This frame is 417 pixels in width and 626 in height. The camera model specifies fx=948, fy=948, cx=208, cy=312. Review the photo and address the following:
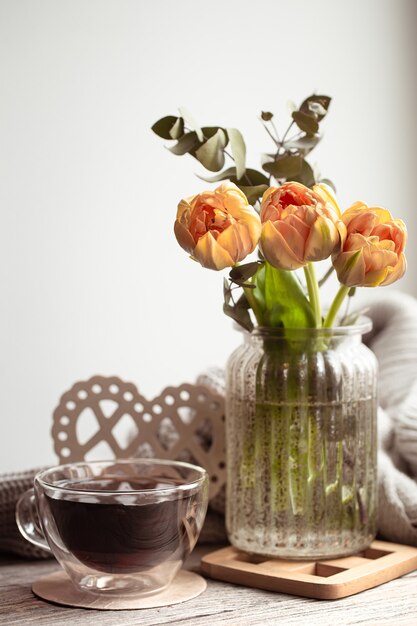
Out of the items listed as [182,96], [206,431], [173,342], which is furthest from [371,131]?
[206,431]

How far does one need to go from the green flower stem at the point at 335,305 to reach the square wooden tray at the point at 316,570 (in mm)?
203

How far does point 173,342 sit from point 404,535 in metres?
0.57

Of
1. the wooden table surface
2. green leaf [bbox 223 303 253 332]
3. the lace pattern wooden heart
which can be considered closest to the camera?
the wooden table surface

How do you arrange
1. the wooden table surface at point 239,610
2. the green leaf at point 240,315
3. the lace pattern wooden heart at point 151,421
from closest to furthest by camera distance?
1. the wooden table surface at point 239,610
2. the green leaf at point 240,315
3. the lace pattern wooden heart at point 151,421

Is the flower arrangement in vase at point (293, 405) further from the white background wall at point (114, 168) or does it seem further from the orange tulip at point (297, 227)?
the white background wall at point (114, 168)

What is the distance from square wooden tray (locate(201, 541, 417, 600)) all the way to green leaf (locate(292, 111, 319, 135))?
37 centimetres

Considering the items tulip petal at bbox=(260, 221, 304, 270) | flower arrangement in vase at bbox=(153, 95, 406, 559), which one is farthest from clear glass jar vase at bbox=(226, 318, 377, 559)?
tulip petal at bbox=(260, 221, 304, 270)

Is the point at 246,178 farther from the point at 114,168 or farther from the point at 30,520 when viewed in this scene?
the point at 114,168

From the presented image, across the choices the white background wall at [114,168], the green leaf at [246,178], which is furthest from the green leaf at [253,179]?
the white background wall at [114,168]

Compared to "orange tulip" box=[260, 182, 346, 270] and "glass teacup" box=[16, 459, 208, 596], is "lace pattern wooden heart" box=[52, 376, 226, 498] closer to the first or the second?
"glass teacup" box=[16, 459, 208, 596]

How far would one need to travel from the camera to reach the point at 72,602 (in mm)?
726

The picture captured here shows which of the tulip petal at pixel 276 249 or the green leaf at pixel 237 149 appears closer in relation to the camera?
the tulip petal at pixel 276 249

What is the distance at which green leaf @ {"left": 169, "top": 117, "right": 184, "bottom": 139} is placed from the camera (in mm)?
799

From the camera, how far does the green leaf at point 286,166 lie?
0.81 metres
